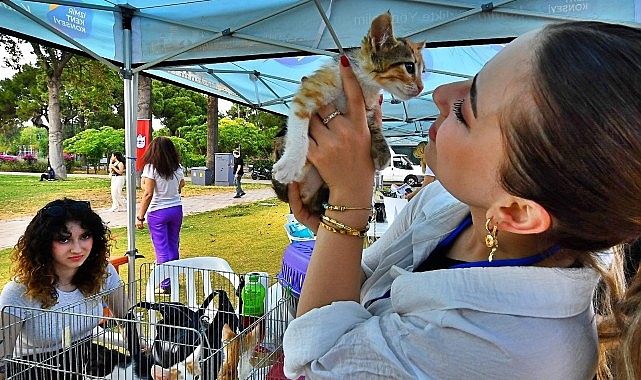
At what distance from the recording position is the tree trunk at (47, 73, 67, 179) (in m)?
14.7

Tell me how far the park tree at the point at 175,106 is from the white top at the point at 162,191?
19345 millimetres

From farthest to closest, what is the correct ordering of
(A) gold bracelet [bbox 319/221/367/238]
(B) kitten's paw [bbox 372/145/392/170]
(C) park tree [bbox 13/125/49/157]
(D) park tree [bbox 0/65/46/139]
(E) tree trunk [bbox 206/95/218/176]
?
1. (C) park tree [bbox 13/125/49/157]
2. (D) park tree [bbox 0/65/46/139]
3. (E) tree trunk [bbox 206/95/218/176]
4. (B) kitten's paw [bbox 372/145/392/170]
5. (A) gold bracelet [bbox 319/221/367/238]

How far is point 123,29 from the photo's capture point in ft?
11.4

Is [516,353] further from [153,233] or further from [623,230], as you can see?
[153,233]

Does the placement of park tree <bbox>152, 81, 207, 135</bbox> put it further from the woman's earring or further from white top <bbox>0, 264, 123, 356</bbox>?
the woman's earring

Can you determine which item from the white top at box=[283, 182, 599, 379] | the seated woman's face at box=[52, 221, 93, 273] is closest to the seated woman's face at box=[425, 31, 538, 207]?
the white top at box=[283, 182, 599, 379]

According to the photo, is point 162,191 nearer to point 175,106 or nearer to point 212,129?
point 212,129

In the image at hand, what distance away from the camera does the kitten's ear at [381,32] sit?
1.45m

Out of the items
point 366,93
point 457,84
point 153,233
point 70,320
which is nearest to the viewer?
point 457,84

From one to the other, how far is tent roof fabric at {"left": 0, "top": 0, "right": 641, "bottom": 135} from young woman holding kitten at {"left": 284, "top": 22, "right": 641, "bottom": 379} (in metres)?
2.53

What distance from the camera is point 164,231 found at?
15.4 feet

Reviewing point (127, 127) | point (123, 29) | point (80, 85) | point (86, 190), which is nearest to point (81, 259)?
point (127, 127)

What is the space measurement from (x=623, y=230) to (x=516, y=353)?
9.8 inches

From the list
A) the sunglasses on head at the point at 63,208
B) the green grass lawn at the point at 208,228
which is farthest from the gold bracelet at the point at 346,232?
the green grass lawn at the point at 208,228
